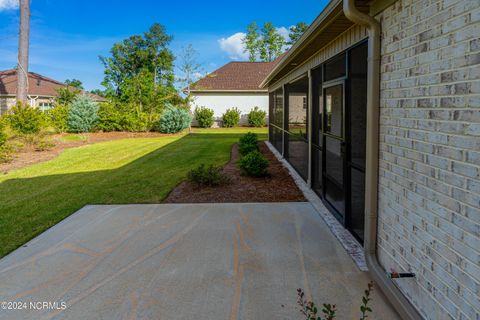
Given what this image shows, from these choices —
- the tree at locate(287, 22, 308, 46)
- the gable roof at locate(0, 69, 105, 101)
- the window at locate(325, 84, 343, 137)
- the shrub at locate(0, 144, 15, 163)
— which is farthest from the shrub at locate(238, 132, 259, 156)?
the tree at locate(287, 22, 308, 46)

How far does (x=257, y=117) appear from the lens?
80.6ft

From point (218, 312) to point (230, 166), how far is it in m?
6.72

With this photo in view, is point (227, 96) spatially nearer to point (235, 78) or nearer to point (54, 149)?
point (235, 78)

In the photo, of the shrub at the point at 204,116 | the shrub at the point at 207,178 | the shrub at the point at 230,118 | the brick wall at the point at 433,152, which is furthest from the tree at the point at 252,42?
the brick wall at the point at 433,152

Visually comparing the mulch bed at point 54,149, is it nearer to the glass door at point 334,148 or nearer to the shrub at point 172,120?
the shrub at point 172,120

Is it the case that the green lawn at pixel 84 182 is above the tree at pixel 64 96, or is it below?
below

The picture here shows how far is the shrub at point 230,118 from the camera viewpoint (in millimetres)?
24688

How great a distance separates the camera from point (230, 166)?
31.1ft

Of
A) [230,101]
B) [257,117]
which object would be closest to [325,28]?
[257,117]

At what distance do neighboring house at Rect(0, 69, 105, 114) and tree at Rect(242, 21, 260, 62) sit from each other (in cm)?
1832

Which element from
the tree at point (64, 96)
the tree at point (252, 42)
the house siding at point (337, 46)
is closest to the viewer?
the house siding at point (337, 46)

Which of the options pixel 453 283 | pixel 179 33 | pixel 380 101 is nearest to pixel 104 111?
pixel 179 33

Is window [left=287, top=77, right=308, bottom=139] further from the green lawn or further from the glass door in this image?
the green lawn

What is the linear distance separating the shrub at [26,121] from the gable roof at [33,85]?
12.0 m
